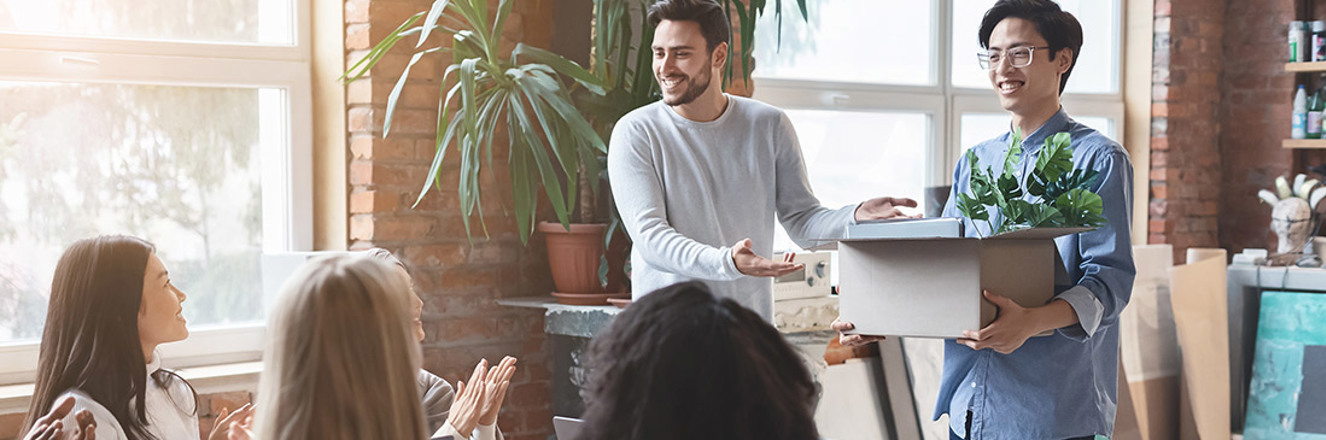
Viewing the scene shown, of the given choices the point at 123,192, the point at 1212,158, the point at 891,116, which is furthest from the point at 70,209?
the point at 1212,158

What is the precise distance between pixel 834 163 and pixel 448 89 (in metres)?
1.49

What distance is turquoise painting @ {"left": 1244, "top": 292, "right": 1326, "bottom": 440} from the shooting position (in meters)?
4.37

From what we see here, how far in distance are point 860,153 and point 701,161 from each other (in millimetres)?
1915

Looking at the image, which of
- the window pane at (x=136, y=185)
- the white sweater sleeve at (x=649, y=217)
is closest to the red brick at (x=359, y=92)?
the window pane at (x=136, y=185)

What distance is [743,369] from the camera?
987 mm

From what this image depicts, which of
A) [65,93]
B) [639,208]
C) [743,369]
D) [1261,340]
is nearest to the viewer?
[743,369]

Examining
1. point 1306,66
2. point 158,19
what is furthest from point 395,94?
point 1306,66

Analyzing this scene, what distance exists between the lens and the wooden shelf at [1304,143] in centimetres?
476

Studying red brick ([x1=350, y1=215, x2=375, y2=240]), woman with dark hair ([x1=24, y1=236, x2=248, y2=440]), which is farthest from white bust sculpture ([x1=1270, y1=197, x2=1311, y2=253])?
woman with dark hair ([x1=24, y1=236, x2=248, y2=440])

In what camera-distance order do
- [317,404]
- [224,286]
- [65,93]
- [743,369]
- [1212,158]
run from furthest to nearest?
[1212,158] < [224,286] < [65,93] < [317,404] < [743,369]

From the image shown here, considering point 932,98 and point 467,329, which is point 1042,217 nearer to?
point 467,329

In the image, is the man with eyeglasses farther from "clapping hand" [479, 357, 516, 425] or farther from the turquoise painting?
the turquoise painting

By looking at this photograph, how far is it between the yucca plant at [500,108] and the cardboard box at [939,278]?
108cm

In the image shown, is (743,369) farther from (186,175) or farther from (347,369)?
(186,175)
